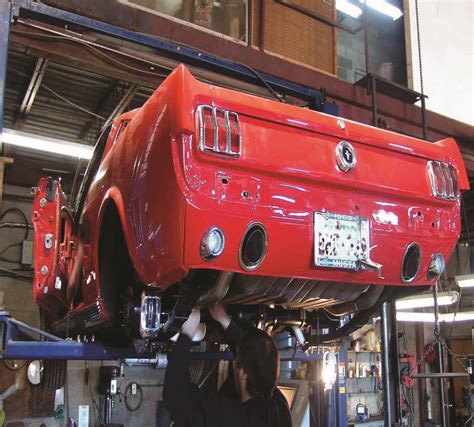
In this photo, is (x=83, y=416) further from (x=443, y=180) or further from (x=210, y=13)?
(x=443, y=180)

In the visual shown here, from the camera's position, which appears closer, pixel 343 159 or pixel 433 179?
pixel 343 159

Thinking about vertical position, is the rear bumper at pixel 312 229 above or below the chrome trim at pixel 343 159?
below

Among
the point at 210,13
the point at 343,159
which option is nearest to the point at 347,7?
the point at 210,13

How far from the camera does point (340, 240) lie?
235cm

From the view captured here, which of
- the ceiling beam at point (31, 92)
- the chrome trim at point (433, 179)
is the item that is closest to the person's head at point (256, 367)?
the chrome trim at point (433, 179)

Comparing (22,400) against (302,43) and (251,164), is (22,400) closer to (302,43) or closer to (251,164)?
(302,43)

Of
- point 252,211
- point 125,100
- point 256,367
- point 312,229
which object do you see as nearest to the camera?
point 252,211

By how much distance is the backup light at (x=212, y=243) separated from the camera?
2016 mm

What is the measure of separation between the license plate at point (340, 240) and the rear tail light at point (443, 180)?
0.49 metres

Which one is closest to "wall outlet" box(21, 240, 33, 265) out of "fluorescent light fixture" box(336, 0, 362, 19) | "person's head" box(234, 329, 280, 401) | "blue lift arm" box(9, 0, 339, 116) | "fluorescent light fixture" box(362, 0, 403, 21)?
"blue lift arm" box(9, 0, 339, 116)

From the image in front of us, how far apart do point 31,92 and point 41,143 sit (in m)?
1.32

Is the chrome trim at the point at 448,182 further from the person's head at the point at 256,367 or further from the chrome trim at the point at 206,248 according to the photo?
the chrome trim at the point at 206,248

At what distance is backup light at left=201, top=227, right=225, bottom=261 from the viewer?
2.02m

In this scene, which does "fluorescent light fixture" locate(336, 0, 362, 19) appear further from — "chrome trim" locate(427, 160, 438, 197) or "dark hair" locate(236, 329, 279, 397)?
"dark hair" locate(236, 329, 279, 397)
